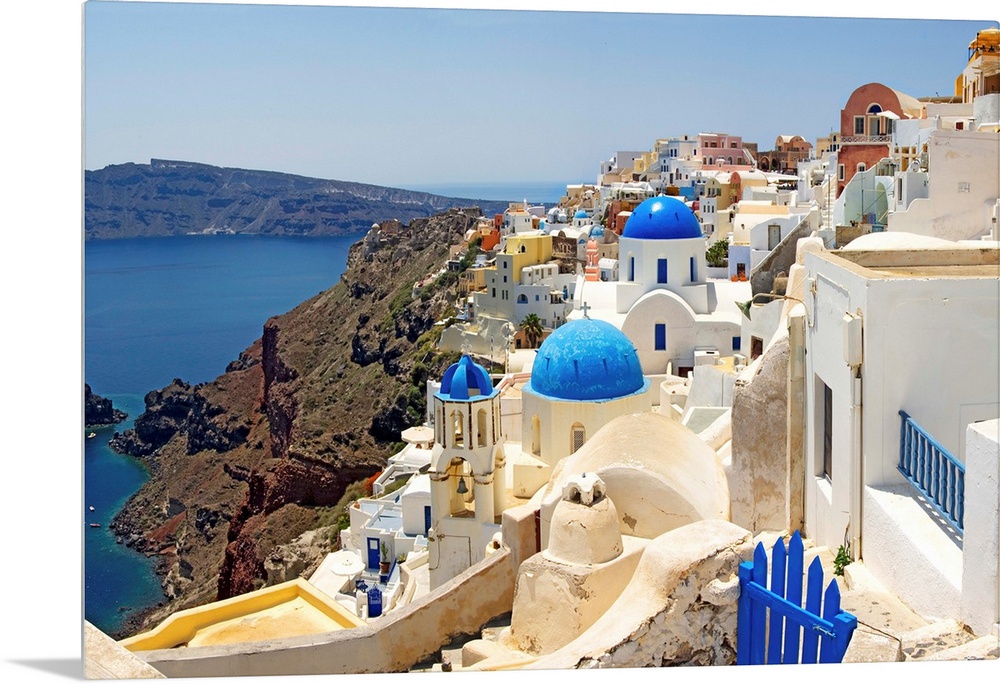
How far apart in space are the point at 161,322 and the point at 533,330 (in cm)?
1159

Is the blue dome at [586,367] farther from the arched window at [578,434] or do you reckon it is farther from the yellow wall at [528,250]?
the yellow wall at [528,250]

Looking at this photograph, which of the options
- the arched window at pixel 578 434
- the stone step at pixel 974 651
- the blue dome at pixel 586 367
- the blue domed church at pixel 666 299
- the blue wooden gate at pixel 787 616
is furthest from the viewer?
the blue domed church at pixel 666 299

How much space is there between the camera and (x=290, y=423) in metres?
47.6

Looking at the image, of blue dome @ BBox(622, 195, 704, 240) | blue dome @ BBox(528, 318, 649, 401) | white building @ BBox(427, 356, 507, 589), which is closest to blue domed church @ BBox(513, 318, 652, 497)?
blue dome @ BBox(528, 318, 649, 401)

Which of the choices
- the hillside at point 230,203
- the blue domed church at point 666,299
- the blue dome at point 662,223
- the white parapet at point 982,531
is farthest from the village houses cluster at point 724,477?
the blue dome at point 662,223

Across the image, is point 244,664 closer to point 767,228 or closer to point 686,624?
point 686,624

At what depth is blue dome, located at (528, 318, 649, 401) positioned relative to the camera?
38.9ft

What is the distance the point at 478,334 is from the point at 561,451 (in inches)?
1047

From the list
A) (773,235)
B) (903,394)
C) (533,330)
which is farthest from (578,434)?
(533,330)

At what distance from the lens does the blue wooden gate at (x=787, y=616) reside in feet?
14.8

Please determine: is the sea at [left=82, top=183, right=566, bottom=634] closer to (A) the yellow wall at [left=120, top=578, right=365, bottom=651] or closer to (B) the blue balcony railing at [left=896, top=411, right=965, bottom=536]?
(A) the yellow wall at [left=120, top=578, right=365, bottom=651]

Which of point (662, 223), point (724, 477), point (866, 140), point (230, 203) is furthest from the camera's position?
point (230, 203)

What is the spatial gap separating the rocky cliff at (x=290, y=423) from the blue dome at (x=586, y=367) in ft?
65.2

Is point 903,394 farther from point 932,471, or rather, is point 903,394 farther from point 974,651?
point 974,651
